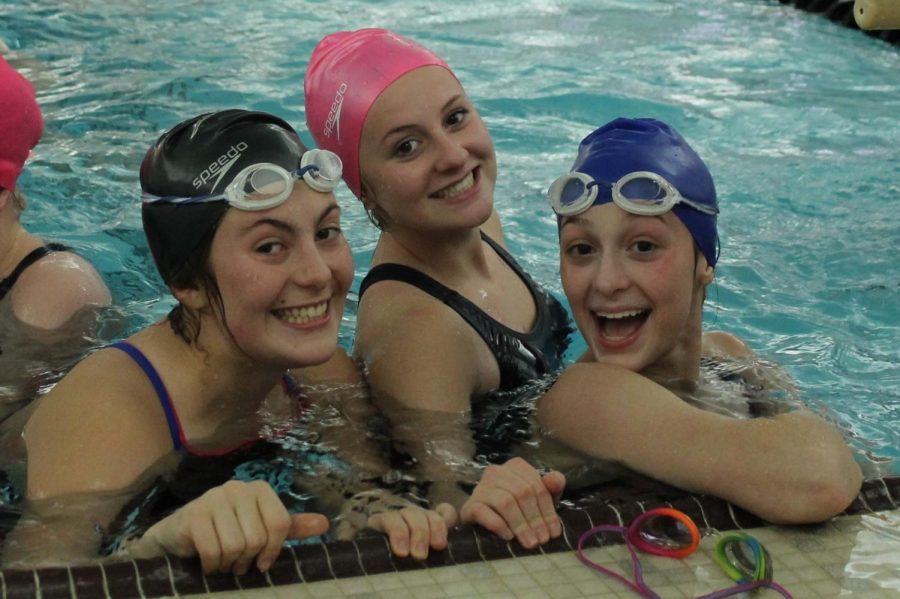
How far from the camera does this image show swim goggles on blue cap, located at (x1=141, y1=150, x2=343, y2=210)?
9.62 ft

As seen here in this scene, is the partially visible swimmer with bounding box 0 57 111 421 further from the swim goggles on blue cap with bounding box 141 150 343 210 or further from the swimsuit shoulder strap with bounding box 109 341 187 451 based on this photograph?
the swim goggles on blue cap with bounding box 141 150 343 210

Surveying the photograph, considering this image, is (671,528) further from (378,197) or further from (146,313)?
(146,313)

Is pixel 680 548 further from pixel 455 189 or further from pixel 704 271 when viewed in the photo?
pixel 455 189

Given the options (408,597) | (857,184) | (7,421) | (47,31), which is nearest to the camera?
(408,597)

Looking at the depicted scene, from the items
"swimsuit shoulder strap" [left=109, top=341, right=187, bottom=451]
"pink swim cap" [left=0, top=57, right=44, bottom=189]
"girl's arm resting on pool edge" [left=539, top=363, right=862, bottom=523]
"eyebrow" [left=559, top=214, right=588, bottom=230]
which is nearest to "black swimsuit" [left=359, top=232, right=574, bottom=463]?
"girl's arm resting on pool edge" [left=539, top=363, right=862, bottom=523]

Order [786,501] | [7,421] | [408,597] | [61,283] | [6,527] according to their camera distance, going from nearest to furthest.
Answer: [408,597], [786,501], [6,527], [7,421], [61,283]

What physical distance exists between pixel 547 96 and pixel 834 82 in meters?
2.28

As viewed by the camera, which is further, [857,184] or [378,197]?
[857,184]

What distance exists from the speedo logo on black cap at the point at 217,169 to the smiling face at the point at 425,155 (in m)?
0.73

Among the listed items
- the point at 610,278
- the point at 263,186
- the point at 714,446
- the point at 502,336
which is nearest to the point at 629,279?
the point at 610,278

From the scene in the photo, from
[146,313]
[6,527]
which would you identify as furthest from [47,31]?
[6,527]

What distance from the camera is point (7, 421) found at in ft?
11.8

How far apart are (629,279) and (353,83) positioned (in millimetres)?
1128

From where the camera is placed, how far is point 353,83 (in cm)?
375
